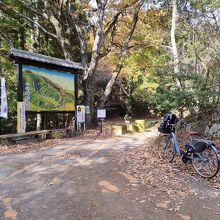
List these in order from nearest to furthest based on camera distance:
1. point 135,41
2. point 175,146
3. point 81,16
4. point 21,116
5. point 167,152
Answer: point 175,146 < point 167,152 < point 21,116 < point 81,16 < point 135,41

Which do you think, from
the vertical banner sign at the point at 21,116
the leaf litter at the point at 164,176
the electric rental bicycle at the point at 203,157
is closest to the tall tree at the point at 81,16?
the vertical banner sign at the point at 21,116

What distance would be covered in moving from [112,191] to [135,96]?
16941 millimetres

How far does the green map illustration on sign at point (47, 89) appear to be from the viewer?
9.59 metres

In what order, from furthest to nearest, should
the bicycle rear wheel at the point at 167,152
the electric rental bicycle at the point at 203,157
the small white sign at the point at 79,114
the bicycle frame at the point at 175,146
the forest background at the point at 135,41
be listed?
the small white sign at the point at 79,114, the forest background at the point at 135,41, the bicycle rear wheel at the point at 167,152, the bicycle frame at the point at 175,146, the electric rental bicycle at the point at 203,157

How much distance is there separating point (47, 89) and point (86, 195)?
7053 mm

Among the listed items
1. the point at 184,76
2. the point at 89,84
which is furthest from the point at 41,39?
the point at 184,76

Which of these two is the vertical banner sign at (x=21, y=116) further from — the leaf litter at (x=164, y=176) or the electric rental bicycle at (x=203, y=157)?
the electric rental bicycle at (x=203, y=157)

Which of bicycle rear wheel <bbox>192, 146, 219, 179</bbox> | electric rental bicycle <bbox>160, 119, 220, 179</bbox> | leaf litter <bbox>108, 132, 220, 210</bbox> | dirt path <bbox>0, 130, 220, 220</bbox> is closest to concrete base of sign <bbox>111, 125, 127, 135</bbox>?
leaf litter <bbox>108, 132, 220, 210</bbox>

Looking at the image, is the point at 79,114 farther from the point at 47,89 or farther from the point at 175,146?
the point at 175,146

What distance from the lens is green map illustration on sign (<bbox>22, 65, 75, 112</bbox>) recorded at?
9.59 metres

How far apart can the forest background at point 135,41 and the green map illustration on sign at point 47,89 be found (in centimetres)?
242

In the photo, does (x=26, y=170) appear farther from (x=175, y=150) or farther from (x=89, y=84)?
(x=89, y=84)

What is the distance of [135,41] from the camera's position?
16.0 metres

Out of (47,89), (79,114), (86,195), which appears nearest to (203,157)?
(86,195)
